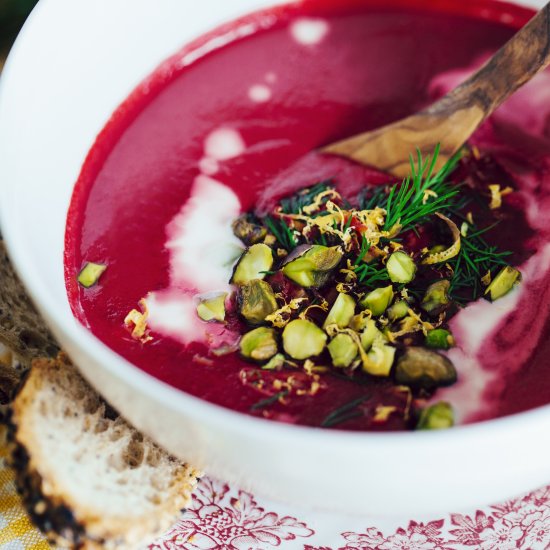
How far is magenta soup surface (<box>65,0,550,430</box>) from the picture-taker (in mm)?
1474

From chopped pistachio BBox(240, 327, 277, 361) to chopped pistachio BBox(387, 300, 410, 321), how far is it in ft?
0.73

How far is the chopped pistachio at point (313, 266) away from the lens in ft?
4.97

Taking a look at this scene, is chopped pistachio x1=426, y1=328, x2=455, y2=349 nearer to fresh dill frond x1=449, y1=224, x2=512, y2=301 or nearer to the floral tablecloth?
fresh dill frond x1=449, y1=224, x2=512, y2=301

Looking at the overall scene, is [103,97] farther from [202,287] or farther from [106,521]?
[106,521]

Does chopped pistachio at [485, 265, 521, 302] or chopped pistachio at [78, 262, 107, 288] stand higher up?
chopped pistachio at [78, 262, 107, 288]

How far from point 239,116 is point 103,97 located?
0.33 meters

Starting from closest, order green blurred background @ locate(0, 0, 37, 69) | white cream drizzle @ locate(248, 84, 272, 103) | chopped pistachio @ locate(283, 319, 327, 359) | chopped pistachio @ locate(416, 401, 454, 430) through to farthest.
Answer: chopped pistachio @ locate(416, 401, 454, 430) → chopped pistachio @ locate(283, 319, 327, 359) → white cream drizzle @ locate(248, 84, 272, 103) → green blurred background @ locate(0, 0, 37, 69)

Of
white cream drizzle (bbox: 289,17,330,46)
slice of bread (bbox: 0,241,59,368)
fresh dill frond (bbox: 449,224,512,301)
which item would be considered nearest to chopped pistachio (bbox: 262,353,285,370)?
fresh dill frond (bbox: 449,224,512,301)

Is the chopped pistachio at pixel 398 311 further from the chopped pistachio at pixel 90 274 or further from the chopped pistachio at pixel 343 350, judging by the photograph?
the chopped pistachio at pixel 90 274

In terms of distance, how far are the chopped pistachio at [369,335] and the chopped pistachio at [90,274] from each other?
570mm

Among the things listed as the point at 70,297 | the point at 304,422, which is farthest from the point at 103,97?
the point at 304,422

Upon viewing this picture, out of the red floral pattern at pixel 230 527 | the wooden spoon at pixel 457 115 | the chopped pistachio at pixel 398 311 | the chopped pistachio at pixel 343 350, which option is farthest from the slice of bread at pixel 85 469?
the wooden spoon at pixel 457 115

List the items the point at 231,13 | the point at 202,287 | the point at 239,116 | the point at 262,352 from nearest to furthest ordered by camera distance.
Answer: the point at 262,352 < the point at 202,287 < the point at 239,116 < the point at 231,13

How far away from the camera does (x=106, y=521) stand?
53.5 inches
